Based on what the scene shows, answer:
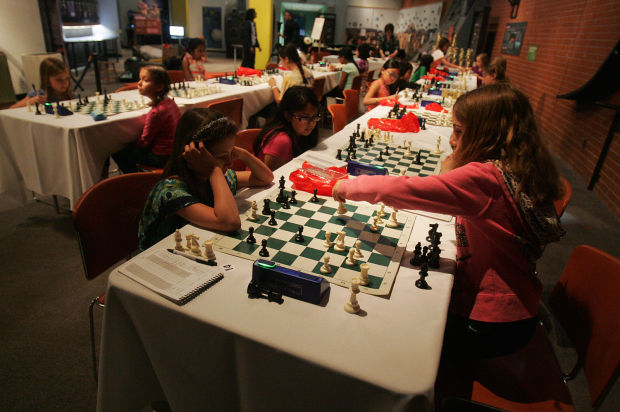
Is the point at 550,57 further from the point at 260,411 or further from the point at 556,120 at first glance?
the point at 260,411

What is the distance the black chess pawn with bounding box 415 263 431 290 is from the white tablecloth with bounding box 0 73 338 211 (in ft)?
9.47

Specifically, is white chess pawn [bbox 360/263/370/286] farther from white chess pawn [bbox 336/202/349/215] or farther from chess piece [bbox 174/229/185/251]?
chess piece [bbox 174/229/185/251]

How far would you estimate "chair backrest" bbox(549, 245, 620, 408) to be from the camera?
1305 millimetres

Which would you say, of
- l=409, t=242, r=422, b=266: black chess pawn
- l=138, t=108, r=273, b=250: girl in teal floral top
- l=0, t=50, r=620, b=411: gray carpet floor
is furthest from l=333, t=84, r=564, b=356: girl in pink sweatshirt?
l=0, t=50, r=620, b=411: gray carpet floor

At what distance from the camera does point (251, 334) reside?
106 centimetres

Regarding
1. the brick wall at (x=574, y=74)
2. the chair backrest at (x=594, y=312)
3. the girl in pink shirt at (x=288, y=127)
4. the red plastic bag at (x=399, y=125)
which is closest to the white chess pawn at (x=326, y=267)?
the chair backrest at (x=594, y=312)

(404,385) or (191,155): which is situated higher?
(191,155)

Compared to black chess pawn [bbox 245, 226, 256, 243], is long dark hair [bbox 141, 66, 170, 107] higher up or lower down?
higher up

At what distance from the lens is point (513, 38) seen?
9586mm

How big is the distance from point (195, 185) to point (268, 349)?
3.12ft

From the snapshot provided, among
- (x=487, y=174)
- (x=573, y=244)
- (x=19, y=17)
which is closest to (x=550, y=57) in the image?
(x=573, y=244)

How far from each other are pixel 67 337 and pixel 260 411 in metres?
1.67

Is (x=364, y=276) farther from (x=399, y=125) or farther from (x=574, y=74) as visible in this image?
(x=574, y=74)

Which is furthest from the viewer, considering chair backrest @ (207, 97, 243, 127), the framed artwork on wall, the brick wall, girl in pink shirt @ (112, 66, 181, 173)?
the framed artwork on wall
